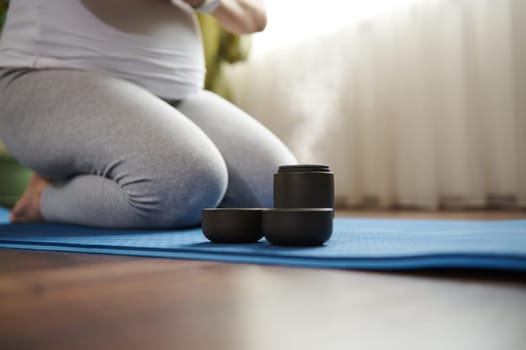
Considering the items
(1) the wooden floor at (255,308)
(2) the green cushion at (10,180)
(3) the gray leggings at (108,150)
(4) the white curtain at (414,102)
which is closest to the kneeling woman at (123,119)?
(3) the gray leggings at (108,150)

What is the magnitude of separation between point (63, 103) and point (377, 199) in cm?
142

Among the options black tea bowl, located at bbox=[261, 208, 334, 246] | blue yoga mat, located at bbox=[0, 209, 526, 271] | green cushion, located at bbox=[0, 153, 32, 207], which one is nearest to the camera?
blue yoga mat, located at bbox=[0, 209, 526, 271]

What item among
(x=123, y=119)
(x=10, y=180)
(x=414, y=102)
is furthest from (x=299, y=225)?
(x=10, y=180)

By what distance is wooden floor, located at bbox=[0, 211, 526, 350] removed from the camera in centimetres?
30

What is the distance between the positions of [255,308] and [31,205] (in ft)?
3.53

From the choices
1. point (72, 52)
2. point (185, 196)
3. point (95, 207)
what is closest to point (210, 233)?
point (185, 196)

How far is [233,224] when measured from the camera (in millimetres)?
728

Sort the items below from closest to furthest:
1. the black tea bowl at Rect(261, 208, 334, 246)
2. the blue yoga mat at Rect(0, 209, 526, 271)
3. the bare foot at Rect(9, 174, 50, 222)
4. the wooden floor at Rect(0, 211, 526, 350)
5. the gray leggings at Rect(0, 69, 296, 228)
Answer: the wooden floor at Rect(0, 211, 526, 350) → the blue yoga mat at Rect(0, 209, 526, 271) → the black tea bowl at Rect(261, 208, 334, 246) → the gray leggings at Rect(0, 69, 296, 228) → the bare foot at Rect(9, 174, 50, 222)

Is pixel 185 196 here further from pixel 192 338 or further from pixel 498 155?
pixel 498 155

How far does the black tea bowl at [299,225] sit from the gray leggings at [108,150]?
0.39 meters

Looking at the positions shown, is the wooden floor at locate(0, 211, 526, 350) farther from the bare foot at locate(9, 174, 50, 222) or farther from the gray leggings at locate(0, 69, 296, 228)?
the bare foot at locate(9, 174, 50, 222)

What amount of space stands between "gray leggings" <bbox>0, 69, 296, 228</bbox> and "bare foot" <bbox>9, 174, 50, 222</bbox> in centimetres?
8

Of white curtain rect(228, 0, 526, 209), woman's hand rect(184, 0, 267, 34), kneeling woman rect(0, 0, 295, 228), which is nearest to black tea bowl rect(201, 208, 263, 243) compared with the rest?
kneeling woman rect(0, 0, 295, 228)

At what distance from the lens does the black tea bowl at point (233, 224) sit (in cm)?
73
